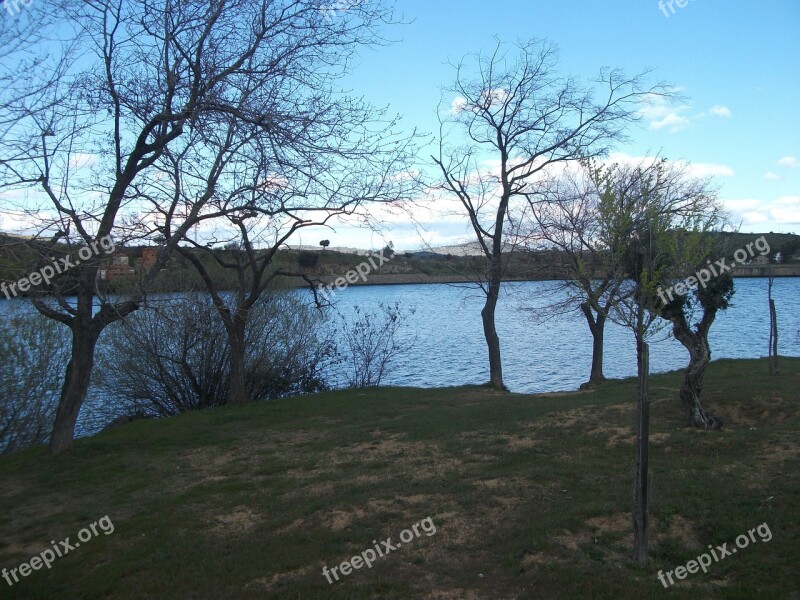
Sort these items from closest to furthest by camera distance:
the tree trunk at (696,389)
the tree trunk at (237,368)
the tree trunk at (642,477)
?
the tree trunk at (642,477)
the tree trunk at (696,389)
the tree trunk at (237,368)

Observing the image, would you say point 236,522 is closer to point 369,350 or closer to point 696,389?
point 696,389

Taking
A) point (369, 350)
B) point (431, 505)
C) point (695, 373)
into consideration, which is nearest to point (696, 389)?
point (695, 373)

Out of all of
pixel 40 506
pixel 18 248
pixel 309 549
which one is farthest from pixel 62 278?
pixel 309 549

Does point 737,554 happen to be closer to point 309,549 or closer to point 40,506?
point 309,549

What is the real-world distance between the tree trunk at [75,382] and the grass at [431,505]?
0.41 m

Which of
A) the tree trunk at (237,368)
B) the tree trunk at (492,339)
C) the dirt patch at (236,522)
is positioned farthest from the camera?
the tree trunk at (492,339)

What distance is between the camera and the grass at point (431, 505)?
226 inches

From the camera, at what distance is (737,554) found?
18.9ft

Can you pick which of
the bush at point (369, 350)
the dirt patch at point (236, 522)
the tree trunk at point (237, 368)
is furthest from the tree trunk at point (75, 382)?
the bush at point (369, 350)

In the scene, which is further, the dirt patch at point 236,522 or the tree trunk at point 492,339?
the tree trunk at point 492,339

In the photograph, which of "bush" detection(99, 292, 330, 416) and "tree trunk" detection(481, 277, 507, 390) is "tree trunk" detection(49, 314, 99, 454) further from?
"tree trunk" detection(481, 277, 507, 390)

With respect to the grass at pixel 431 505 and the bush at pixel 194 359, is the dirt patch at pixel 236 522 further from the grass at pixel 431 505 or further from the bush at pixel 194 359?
the bush at pixel 194 359

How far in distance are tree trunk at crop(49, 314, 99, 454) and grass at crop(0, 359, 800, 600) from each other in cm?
41

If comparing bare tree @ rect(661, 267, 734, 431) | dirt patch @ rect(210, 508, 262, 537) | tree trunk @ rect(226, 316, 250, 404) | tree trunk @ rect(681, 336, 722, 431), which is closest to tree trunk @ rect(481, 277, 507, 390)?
tree trunk @ rect(226, 316, 250, 404)
